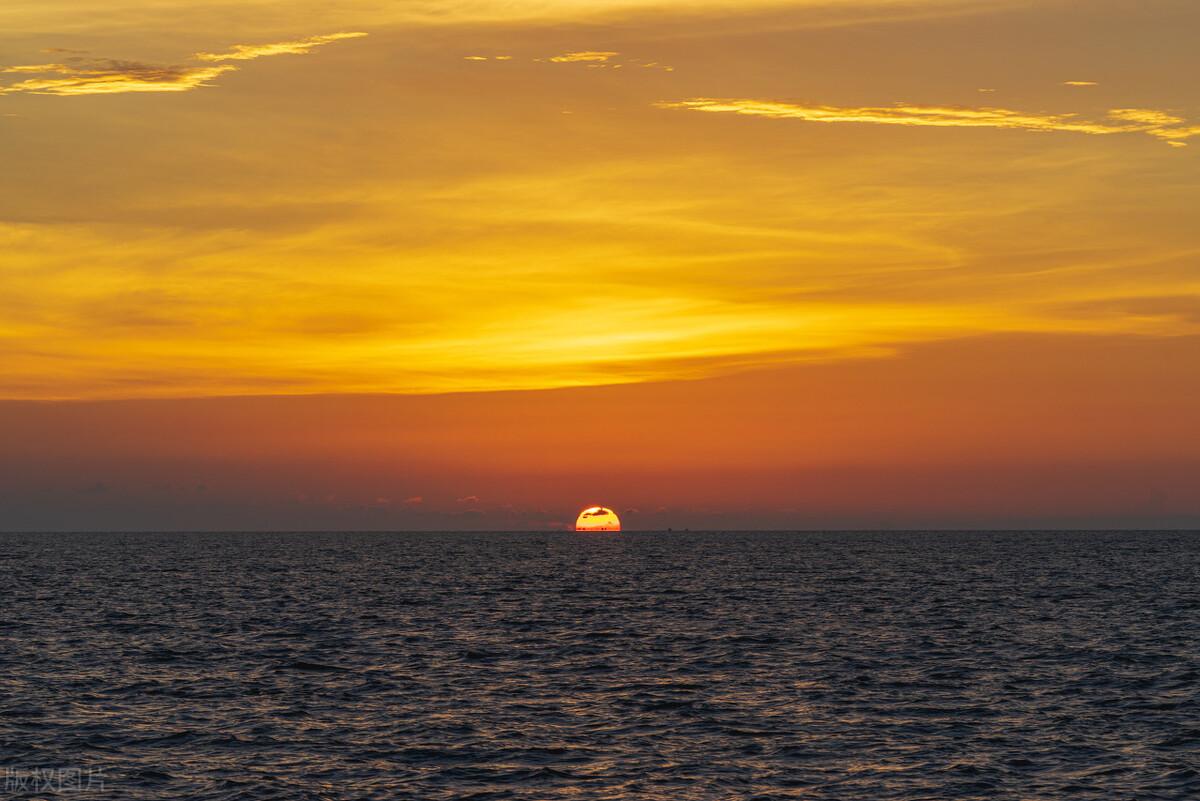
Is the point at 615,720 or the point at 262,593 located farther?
the point at 262,593

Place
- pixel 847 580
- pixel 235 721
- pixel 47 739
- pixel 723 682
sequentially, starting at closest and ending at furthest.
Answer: pixel 47 739, pixel 235 721, pixel 723 682, pixel 847 580

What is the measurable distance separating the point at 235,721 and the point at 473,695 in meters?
9.86

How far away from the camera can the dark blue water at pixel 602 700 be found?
35.7m

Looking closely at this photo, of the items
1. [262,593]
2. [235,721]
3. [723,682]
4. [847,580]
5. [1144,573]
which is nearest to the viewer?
[235,721]

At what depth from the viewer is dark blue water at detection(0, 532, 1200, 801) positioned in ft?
A: 117

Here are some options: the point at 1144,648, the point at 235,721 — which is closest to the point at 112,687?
the point at 235,721

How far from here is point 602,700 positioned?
48.3m

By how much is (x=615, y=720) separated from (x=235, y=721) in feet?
43.5

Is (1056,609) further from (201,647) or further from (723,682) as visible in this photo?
(201,647)

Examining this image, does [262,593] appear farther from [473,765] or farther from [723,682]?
[473,765]

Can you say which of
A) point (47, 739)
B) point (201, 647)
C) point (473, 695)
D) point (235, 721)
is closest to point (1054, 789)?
point (473, 695)

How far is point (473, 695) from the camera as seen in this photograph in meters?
49.6

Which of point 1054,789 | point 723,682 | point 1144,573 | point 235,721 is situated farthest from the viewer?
point 1144,573

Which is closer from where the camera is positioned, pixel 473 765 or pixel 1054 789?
pixel 1054 789
